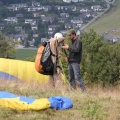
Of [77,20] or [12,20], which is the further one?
[77,20]

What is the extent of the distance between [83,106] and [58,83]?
2163mm

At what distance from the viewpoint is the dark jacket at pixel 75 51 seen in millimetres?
7727

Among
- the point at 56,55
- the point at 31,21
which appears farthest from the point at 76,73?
the point at 31,21

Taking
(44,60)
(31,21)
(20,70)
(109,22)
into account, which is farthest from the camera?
(109,22)

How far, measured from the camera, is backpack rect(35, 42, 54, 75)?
24.3 ft

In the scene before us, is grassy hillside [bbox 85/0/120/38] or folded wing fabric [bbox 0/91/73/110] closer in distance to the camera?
folded wing fabric [bbox 0/91/73/110]

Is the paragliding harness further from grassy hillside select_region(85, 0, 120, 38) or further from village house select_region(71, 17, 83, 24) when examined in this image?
village house select_region(71, 17, 83, 24)

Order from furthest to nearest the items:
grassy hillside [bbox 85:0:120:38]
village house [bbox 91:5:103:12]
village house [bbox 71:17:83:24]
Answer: village house [bbox 91:5:103:12], village house [bbox 71:17:83:24], grassy hillside [bbox 85:0:120:38]

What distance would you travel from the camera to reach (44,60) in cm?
744

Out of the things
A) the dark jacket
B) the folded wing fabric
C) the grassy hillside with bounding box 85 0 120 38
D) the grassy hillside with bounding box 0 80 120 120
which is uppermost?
the dark jacket

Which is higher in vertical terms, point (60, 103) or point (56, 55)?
point (56, 55)

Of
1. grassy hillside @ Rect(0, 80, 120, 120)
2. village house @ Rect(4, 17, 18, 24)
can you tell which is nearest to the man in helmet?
grassy hillside @ Rect(0, 80, 120, 120)

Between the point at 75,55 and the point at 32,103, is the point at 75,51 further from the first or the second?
the point at 32,103

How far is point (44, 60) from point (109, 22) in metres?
124
